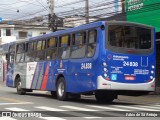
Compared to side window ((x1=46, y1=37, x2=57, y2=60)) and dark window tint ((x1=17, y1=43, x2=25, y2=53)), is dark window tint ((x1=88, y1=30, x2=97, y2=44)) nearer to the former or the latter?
side window ((x1=46, y1=37, x2=57, y2=60))

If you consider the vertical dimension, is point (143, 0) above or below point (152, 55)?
above

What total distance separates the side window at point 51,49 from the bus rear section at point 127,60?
4.19 metres

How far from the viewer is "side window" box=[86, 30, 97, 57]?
16.1 meters

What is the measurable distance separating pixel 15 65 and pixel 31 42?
113 inches

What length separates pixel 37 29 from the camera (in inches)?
2761

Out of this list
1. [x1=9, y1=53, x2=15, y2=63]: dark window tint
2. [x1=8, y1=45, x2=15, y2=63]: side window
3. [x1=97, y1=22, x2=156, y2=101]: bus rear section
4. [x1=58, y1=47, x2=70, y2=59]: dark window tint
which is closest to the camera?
[x1=97, y1=22, x2=156, y2=101]: bus rear section

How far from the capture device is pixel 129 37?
1645cm

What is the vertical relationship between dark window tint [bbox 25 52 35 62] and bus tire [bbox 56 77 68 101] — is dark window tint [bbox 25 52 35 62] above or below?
above

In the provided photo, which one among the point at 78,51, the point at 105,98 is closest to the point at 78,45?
the point at 78,51

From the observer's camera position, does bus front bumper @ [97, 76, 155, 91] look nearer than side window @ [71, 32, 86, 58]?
Yes

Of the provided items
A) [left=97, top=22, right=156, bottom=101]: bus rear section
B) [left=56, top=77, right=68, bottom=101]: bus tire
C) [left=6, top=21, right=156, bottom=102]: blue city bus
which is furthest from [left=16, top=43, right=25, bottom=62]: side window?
[left=97, top=22, right=156, bottom=101]: bus rear section

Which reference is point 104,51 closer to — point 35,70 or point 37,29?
point 35,70

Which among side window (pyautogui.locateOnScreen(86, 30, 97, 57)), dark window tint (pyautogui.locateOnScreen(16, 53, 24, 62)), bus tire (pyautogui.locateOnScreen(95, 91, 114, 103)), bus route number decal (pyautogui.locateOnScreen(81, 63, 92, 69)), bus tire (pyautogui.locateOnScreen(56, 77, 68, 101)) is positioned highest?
side window (pyautogui.locateOnScreen(86, 30, 97, 57))

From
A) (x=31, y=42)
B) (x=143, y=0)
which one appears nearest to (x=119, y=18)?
(x=143, y=0)
